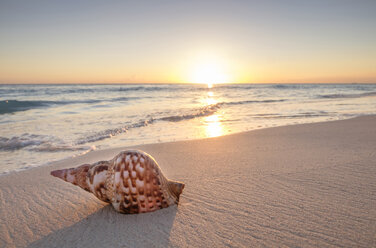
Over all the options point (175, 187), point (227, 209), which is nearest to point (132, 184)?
point (175, 187)

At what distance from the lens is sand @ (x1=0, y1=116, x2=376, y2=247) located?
1.97 m

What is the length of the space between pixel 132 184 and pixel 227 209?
2.78 feet

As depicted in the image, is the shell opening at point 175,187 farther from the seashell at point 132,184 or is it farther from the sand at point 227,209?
the sand at point 227,209

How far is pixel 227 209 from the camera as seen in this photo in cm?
241

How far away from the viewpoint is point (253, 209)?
2.38 m

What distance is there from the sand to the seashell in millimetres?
96

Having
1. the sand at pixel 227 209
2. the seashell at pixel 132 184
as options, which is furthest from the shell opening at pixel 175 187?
the sand at pixel 227 209

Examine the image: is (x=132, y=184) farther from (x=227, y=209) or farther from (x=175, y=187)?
(x=227, y=209)

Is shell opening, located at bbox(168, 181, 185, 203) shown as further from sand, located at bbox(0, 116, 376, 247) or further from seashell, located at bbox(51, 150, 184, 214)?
sand, located at bbox(0, 116, 376, 247)

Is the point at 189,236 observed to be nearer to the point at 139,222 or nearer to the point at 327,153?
the point at 139,222

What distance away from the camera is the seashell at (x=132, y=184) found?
224cm

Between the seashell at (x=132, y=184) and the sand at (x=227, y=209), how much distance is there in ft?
0.31

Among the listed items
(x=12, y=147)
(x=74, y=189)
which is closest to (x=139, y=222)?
(x=74, y=189)

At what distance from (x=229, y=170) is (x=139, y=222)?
1.64 metres
